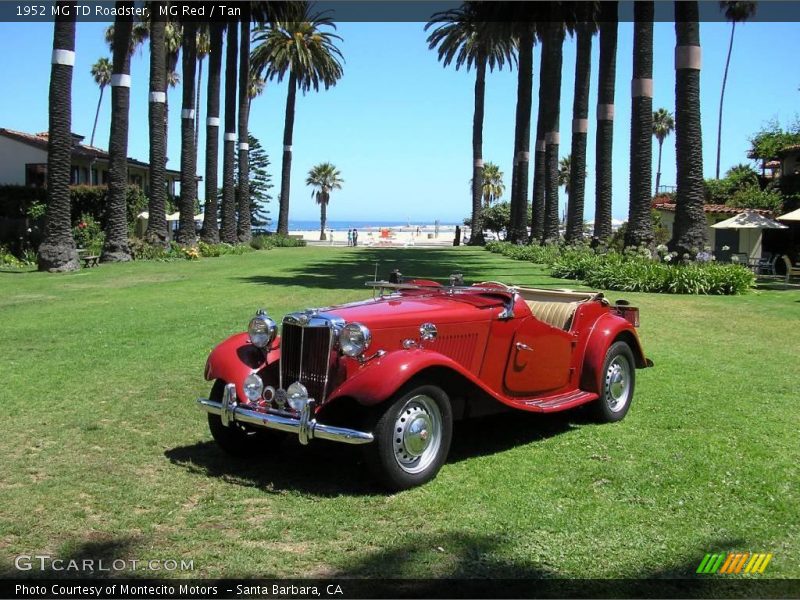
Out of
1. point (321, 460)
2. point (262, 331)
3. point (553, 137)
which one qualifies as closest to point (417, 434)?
point (321, 460)

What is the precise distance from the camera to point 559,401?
20.4ft

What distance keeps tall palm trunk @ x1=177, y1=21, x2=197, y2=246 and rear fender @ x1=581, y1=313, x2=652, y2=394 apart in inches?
1089

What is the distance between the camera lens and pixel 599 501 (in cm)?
482

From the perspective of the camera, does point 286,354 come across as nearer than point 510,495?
No

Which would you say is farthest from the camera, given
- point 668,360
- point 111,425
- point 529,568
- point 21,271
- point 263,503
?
point 21,271

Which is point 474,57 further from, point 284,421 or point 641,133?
point 284,421

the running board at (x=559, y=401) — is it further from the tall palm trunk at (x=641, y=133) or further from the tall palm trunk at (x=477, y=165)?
the tall palm trunk at (x=477, y=165)

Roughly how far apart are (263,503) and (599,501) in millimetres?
2109

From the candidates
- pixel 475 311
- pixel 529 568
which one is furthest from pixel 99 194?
pixel 529 568

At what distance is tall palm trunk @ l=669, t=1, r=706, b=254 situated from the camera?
60.9 ft

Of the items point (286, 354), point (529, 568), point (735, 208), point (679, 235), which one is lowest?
point (529, 568)

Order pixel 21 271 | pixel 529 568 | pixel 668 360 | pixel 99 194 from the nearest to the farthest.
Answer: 1. pixel 529 568
2. pixel 668 360
3. pixel 21 271
4. pixel 99 194

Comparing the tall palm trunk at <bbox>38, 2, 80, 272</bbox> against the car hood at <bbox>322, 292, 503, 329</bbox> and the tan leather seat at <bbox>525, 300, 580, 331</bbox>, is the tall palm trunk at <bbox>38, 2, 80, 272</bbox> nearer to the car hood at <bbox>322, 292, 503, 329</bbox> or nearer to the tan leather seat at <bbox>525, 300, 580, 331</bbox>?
the tan leather seat at <bbox>525, 300, 580, 331</bbox>

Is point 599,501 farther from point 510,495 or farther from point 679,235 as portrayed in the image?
point 679,235
